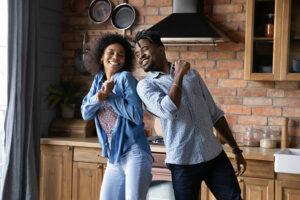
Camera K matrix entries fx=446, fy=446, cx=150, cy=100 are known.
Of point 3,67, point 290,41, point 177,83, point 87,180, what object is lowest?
point 87,180

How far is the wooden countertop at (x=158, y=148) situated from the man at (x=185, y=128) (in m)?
1.04

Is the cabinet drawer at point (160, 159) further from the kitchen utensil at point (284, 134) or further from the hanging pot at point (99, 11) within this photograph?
the hanging pot at point (99, 11)

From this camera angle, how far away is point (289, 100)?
Answer: 3.76 meters

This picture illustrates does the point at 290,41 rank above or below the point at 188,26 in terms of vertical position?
below

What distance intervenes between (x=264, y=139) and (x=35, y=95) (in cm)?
200

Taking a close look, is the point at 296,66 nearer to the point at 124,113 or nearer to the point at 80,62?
the point at 124,113

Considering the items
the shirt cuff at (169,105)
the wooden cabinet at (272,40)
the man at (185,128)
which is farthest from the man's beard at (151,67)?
the wooden cabinet at (272,40)

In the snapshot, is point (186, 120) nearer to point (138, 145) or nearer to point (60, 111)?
point (138, 145)

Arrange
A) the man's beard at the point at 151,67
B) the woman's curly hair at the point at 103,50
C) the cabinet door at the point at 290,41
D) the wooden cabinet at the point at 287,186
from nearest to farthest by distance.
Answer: the man's beard at the point at 151,67, the woman's curly hair at the point at 103,50, the wooden cabinet at the point at 287,186, the cabinet door at the point at 290,41

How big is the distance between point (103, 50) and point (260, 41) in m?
1.56

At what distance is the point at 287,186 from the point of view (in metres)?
3.24

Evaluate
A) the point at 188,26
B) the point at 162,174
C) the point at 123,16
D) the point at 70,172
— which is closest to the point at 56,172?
the point at 70,172

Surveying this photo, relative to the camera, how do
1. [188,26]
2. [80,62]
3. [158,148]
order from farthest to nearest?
[80,62] < [188,26] < [158,148]

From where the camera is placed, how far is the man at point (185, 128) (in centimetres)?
220
